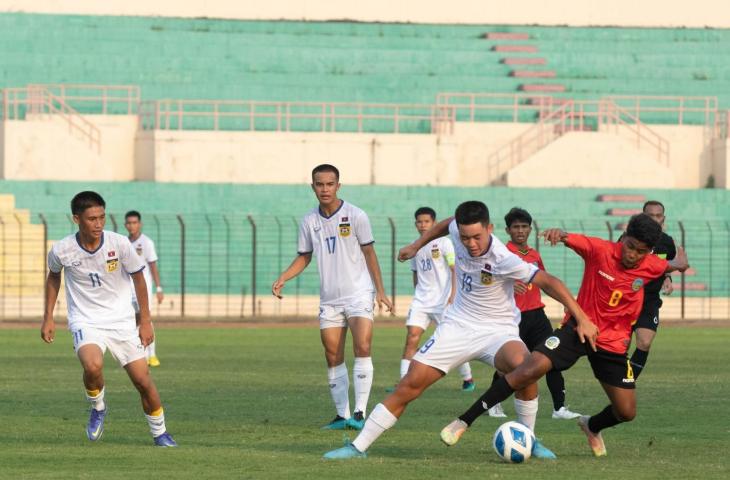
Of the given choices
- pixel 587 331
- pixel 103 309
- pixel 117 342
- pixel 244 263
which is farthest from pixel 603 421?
pixel 244 263

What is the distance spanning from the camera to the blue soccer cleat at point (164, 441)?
11852 mm

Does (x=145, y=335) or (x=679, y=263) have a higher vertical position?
(x=679, y=263)

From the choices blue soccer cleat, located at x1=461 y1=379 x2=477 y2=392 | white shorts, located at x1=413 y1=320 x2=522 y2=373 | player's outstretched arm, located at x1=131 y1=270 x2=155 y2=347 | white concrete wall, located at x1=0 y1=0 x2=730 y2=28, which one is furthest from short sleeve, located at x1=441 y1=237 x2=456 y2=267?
white concrete wall, located at x1=0 y1=0 x2=730 y2=28

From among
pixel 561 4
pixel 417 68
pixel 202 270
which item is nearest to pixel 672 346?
pixel 202 270

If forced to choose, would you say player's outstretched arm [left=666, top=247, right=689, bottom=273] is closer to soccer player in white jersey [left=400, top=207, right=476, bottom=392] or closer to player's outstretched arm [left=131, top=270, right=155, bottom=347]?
soccer player in white jersey [left=400, top=207, right=476, bottom=392]

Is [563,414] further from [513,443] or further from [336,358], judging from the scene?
[513,443]

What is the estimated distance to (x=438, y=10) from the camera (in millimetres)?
49906

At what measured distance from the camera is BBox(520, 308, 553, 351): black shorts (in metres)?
14.8

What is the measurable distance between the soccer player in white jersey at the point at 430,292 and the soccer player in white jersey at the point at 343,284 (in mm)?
3517

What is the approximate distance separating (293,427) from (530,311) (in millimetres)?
2830

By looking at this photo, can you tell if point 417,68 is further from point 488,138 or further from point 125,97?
point 125,97

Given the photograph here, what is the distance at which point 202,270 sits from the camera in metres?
34.7

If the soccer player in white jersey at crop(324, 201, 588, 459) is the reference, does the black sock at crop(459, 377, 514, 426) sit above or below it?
below

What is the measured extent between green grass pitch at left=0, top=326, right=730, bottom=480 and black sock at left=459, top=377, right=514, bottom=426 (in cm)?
35
